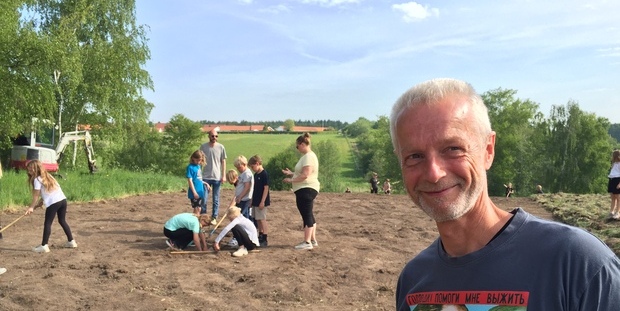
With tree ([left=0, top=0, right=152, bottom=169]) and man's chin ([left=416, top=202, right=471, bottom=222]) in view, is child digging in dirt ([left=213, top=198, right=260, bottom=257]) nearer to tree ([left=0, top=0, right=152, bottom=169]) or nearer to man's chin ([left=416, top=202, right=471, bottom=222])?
man's chin ([left=416, top=202, right=471, bottom=222])

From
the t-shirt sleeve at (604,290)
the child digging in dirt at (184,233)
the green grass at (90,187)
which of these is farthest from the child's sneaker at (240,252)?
the green grass at (90,187)

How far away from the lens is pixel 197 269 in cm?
704

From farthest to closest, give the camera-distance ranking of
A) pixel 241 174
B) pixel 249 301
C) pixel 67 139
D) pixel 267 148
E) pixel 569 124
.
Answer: pixel 267 148
pixel 569 124
pixel 67 139
pixel 241 174
pixel 249 301

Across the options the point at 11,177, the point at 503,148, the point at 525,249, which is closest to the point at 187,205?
the point at 11,177

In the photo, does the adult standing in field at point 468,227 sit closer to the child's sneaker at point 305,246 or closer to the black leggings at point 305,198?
the black leggings at point 305,198

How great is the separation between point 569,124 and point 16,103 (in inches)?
1761

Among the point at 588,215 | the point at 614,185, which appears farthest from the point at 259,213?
the point at 588,215

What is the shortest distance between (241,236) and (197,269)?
3.34 ft

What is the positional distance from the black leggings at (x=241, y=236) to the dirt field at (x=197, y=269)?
0.60 feet

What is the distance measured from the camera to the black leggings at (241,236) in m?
7.85

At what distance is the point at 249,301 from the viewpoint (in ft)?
18.8

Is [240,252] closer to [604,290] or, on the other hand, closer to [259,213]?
[259,213]

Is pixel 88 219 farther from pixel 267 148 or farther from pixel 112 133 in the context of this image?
pixel 267 148

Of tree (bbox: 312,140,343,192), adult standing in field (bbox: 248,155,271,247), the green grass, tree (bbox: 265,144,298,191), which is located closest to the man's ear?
adult standing in field (bbox: 248,155,271,247)
